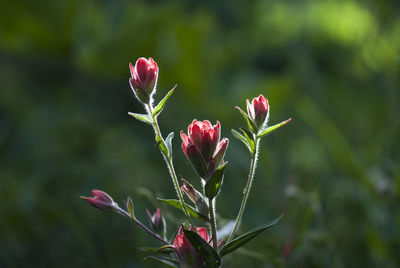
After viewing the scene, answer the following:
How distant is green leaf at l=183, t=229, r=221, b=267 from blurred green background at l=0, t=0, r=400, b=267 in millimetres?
134

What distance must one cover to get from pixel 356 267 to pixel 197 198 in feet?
1.49

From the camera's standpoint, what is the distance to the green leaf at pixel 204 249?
34 cm

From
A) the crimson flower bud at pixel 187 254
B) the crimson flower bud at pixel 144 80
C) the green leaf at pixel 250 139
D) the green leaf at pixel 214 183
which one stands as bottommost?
the crimson flower bud at pixel 187 254

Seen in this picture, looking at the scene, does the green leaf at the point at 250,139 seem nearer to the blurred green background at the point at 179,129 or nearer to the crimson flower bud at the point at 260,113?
the crimson flower bud at the point at 260,113

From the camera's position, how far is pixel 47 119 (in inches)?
57.7

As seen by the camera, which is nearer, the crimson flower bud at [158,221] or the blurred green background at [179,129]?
the crimson flower bud at [158,221]

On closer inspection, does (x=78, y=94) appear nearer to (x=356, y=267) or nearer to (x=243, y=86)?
(x=243, y=86)

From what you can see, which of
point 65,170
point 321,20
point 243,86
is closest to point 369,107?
point 243,86

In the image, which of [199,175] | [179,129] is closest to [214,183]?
[199,175]

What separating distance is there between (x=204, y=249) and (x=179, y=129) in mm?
976

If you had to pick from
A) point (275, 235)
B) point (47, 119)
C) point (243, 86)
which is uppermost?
point (275, 235)

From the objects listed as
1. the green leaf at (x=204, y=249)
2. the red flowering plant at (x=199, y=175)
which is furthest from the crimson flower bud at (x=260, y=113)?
the green leaf at (x=204, y=249)

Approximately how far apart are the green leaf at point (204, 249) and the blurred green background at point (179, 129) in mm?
134

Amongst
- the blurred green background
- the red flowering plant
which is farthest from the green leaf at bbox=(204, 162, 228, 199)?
the blurred green background
